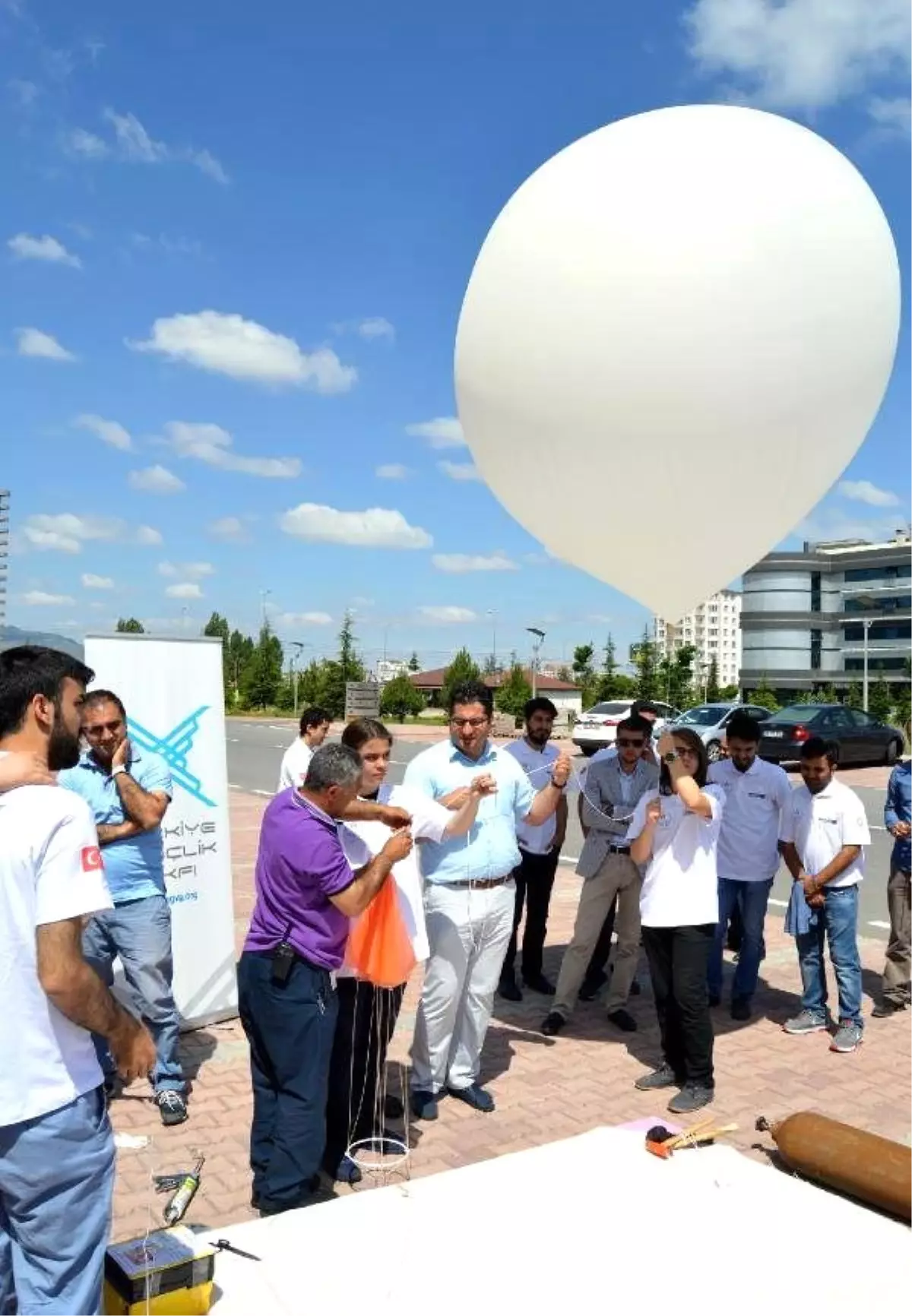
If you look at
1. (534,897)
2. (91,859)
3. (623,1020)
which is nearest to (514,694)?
(534,897)

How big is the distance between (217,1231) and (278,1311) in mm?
377

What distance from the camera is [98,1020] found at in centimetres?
219

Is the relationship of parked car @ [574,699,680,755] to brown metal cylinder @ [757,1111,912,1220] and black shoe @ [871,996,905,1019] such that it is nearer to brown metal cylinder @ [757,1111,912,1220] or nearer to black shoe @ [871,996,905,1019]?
black shoe @ [871,996,905,1019]

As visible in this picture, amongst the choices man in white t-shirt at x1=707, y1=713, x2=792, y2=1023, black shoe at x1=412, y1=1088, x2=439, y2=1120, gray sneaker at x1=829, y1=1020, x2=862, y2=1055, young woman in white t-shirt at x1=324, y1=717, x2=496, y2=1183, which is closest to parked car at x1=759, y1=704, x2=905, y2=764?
man in white t-shirt at x1=707, y1=713, x2=792, y2=1023

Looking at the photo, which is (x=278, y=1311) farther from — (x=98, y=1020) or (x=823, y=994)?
(x=823, y=994)

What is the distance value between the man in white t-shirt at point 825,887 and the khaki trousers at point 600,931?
83 cm

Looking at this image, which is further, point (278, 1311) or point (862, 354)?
point (862, 354)

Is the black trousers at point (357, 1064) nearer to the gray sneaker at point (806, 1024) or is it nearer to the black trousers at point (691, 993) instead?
the black trousers at point (691, 993)

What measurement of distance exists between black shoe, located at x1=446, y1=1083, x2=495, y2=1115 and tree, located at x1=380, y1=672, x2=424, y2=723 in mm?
38604

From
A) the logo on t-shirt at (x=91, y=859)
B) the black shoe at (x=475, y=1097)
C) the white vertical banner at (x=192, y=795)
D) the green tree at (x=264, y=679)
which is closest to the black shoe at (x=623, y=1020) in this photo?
the black shoe at (x=475, y=1097)

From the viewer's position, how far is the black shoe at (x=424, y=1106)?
4.30 meters

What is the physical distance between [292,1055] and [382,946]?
58cm

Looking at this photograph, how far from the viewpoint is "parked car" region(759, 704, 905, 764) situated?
18047 millimetres

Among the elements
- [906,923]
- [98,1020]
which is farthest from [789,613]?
[98,1020]
